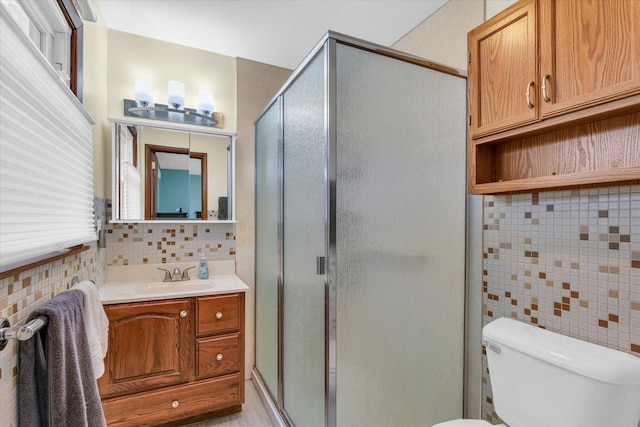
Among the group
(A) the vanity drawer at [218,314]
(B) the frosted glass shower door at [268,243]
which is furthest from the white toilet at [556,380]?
(A) the vanity drawer at [218,314]

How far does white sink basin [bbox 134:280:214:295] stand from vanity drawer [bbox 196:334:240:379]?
0.32 metres

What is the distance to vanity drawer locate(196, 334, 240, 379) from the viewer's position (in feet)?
6.26

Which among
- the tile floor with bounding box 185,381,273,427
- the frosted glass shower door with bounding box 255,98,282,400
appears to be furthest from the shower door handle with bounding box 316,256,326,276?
the tile floor with bounding box 185,381,273,427

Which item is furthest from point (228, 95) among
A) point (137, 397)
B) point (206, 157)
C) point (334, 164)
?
point (137, 397)

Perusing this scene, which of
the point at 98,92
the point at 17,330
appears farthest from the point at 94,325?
the point at 98,92

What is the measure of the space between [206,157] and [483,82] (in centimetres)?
188

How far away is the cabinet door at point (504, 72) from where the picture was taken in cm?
118

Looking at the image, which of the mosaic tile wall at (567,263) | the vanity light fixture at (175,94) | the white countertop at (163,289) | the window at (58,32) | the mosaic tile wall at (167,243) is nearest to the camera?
the mosaic tile wall at (567,263)

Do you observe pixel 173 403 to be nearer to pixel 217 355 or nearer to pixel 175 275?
pixel 217 355

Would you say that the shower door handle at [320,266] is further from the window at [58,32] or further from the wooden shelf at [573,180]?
the window at [58,32]

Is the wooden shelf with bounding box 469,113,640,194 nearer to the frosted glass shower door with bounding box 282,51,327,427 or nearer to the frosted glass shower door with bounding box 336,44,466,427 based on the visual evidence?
the frosted glass shower door with bounding box 336,44,466,427

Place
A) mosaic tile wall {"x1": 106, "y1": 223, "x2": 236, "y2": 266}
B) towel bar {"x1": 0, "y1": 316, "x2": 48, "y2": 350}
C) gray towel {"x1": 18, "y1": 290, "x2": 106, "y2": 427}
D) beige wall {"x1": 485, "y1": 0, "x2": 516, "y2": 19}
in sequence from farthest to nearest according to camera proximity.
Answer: mosaic tile wall {"x1": 106, "y1": 223, "x2": 236, "y2": 266}
beige wall {"x1": 485, "y1": 0, "x2": 516, "y2": 19}
gray towel {"x1": 18, "y1": 290, "x2": 106, "y2": 427}
towel bar {"x1": 0, "y1": 316, "x2": 48, "y2": 350}

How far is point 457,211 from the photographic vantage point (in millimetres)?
1611

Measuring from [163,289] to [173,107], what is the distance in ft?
4.31
